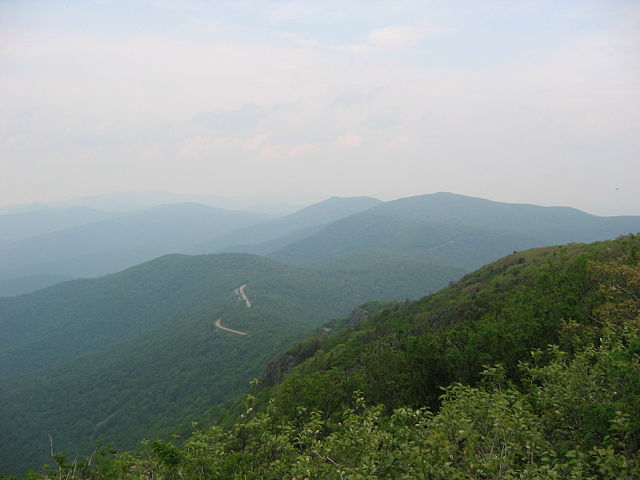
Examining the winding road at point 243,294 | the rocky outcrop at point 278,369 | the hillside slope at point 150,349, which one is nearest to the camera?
the rocky outcrop at point 278,369

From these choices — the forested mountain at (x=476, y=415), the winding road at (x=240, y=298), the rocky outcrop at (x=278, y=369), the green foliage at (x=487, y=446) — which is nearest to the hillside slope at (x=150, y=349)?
the winding road at (x=240, y=298)

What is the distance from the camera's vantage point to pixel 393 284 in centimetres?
17938

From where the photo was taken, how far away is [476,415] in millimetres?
8406

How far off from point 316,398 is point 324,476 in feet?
27.2

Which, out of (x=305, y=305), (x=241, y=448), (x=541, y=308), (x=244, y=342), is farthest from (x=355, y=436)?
(x=305, y=305)

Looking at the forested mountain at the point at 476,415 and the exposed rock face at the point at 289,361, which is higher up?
the forested mountain at the point at 476,415

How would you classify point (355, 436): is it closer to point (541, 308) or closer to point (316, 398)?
point (316, 398)

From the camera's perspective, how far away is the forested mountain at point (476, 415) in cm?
681

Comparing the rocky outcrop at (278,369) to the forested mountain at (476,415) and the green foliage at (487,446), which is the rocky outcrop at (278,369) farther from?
the green foliage at (487,446)

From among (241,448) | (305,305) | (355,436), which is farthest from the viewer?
(305,305)

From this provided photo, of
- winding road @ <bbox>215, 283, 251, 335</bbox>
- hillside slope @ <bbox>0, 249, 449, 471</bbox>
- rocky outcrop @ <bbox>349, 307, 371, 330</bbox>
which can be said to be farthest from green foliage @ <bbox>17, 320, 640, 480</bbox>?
winding road @ <bbox>215, 283, 251, 335</bbox>

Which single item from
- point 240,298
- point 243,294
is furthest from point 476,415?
point 243,294

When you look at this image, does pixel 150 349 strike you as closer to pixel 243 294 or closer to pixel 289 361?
pixel 243 294

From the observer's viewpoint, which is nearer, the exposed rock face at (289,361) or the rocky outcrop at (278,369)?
the rocky outcrop at (278,369)
